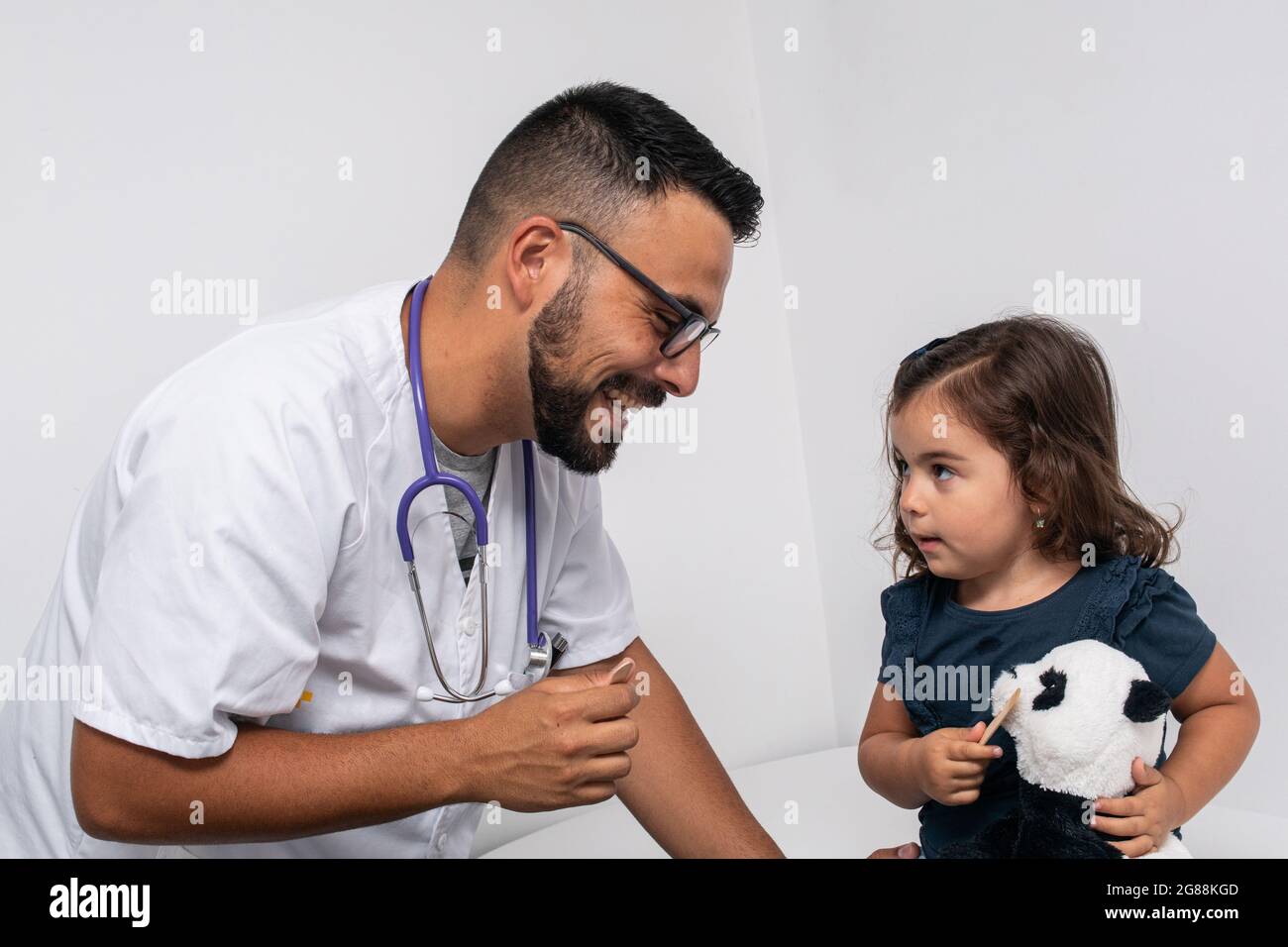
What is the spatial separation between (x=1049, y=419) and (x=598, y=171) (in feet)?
2.29

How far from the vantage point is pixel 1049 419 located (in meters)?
1.59

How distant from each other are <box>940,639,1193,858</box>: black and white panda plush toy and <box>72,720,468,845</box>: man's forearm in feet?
2.21

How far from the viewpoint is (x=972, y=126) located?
85.8 inches

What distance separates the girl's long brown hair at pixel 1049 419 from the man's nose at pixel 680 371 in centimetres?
35

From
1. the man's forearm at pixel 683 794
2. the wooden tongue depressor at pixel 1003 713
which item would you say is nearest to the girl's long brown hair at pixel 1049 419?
the wooden tongue depressor at pixel 1003 713

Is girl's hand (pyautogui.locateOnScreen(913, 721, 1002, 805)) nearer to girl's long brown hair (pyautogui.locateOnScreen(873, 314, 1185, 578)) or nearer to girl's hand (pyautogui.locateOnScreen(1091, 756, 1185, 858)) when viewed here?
girl's hand (pyautogui.locateOnScreen(1091, 756, 1185, 858))

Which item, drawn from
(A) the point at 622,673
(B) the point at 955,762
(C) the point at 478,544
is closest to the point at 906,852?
(B) the point at 955,762

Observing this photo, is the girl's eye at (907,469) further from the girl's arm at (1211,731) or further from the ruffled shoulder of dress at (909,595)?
the girl's arm at (1211,731)

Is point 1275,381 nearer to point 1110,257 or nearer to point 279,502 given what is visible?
point 1110,257

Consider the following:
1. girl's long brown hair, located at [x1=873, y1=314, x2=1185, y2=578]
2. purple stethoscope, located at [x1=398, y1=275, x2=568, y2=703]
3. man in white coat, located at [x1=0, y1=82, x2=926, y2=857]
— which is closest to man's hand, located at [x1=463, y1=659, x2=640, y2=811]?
man in white coat, located at [x1=0, y1=82, x2=926, y2=857]

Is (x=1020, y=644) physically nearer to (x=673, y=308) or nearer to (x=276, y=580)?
(x=673, y=308)

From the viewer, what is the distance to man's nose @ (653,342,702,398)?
4.78 ft

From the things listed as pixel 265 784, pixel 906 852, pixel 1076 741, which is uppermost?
pixel 265 784

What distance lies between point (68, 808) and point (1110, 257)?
5.72 feet
